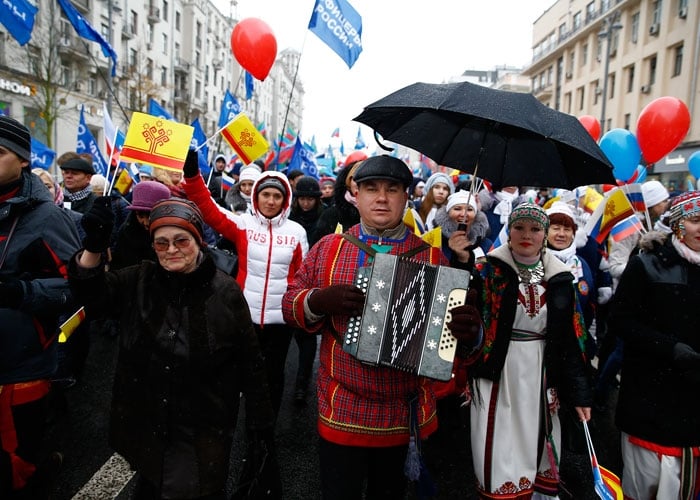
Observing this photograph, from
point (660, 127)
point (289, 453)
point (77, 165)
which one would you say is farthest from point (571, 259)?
point (77, 165)

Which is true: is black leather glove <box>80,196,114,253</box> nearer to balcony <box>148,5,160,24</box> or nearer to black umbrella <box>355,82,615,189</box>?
black umbrella <box>355,82,615,189</box>

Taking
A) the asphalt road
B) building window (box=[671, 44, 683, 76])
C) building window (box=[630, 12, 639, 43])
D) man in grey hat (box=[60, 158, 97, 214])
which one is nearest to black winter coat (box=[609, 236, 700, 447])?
the asphalt road

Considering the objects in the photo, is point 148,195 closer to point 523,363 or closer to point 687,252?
point 523,363

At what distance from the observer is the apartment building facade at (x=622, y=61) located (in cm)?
2205

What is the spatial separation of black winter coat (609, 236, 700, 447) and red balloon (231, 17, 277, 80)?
5907 mm

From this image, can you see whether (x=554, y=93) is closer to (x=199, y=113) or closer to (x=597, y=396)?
(x=199, y=113)

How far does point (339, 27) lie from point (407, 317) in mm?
5359

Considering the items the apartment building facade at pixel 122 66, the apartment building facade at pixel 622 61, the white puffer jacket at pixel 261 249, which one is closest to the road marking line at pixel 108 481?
the white puffer jacket at pixel 261 249

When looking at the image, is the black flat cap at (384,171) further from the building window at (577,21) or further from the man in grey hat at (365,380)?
the building window at (577,21)

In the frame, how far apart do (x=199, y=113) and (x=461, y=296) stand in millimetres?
52606

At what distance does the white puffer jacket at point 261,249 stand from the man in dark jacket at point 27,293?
51.0 inches

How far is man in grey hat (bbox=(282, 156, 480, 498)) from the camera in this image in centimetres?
213

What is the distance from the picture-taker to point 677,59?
25109 millimetres

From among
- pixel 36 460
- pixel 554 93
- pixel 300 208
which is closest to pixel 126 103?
pixel 300 208
